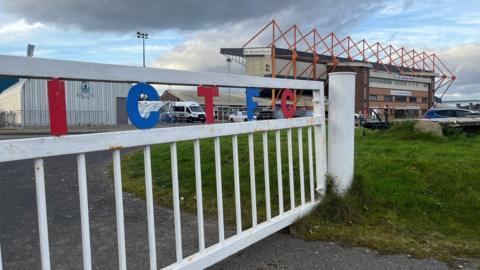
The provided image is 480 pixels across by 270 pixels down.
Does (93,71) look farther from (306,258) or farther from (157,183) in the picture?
(157,183)

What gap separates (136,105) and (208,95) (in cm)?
70

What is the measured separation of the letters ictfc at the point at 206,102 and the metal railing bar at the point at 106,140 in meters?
0.06

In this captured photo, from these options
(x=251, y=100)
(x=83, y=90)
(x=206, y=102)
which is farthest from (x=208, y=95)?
(x=83, y=90)

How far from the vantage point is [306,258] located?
3.91 metres

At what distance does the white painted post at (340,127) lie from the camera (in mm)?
4973

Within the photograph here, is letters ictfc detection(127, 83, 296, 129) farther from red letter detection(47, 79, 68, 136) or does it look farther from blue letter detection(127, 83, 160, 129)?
red letter detection(47, 79, 68, 136)

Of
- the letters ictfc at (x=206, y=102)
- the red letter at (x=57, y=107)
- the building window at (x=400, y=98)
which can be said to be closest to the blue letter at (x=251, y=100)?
the letters ictfc at (x=206, y=102)

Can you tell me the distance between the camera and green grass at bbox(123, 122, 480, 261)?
14.3ft

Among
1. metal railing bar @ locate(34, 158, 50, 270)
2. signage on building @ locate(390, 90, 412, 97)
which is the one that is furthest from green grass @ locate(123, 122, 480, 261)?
signage on building @ locate(390, 90, 412, 97)

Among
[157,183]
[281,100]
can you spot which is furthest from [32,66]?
[157,183]

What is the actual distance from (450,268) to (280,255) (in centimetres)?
143

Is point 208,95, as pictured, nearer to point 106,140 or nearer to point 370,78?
point 106,140

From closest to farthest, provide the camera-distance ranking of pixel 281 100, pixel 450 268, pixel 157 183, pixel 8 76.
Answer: pixel 8 76 < pixel 450 268 < pixel 281 100 < pixel 157 183

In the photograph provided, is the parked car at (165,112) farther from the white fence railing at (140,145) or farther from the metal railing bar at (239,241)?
the metal railing bar at (239,241)
